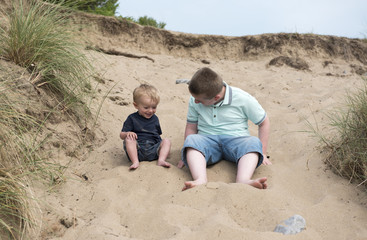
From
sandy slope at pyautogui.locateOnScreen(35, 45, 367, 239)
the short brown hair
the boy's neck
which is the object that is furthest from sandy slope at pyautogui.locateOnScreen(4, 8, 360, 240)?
the short brown hair

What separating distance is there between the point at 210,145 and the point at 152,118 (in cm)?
61

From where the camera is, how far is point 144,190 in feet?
8.97

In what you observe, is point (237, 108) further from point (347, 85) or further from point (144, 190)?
point (347, 85)

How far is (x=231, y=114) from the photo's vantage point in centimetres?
324

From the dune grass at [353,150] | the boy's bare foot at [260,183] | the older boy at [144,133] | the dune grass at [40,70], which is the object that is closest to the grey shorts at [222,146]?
the older boy at [144,133]

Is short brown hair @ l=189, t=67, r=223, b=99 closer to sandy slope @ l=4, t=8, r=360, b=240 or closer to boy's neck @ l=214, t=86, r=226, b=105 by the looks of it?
boy's neck @ l=214, t=86, r=226, b=105

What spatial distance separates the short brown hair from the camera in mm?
2959

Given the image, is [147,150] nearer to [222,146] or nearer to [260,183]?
[222,146]

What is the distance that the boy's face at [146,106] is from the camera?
315cm

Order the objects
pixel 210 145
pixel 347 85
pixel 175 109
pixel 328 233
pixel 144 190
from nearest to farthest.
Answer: pixel 328 233 → pixel 144 190 → pixel 210 145 → pixel 175 109 → pixel 347 85

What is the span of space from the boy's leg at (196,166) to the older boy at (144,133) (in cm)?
23

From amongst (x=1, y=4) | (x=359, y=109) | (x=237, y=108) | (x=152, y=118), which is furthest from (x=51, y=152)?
(x=1, y=4)

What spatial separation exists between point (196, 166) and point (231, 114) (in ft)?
2.11

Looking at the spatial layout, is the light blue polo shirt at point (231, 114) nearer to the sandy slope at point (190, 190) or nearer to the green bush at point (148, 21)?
the sandy slope at point (190, 190)
